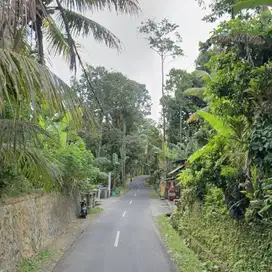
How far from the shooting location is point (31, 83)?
2.85 meters

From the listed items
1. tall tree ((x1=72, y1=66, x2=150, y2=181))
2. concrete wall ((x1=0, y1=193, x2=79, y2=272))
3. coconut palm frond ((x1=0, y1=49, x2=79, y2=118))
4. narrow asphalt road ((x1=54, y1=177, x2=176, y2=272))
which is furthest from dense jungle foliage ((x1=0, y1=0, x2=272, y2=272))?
tall tree ((x1=72, y1=66, x2=150, y2=181))

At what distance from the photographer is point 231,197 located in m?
8.16

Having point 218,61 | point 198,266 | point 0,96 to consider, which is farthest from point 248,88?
point 0,96

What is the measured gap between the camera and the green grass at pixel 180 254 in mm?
7734

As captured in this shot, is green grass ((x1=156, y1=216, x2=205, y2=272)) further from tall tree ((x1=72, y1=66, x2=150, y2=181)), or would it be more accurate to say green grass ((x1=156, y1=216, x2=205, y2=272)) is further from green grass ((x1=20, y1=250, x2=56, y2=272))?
tall tree ((x1=72, y1=66, x2=150, y2=181))

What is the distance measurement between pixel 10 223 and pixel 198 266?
458 centimetres

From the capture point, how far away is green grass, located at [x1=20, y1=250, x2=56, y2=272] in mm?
7378

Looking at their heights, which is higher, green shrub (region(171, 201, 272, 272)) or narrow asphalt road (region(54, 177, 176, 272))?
green shrub (region(171, 201, 272, 272))

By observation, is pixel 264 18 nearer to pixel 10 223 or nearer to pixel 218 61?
pixel 218 61

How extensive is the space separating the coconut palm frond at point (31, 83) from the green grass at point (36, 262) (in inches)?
216

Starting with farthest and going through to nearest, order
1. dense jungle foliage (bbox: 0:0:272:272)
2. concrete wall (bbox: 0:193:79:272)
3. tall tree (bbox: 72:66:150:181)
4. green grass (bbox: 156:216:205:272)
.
Result: tall tree (bbox: 72:66:150:181)
green grass (bbox: 156:216:205:272)
concrete wall (bbox: 0:193:79:272)
dense jungle foliage (bbox: 0:0:272:272)

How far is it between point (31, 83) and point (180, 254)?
7.56 meters

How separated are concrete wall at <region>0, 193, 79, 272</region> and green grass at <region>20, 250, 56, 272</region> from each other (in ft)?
0.46

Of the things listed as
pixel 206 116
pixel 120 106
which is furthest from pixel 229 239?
pixel 120 106
